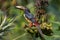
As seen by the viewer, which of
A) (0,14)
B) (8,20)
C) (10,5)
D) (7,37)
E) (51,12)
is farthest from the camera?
(10,5)

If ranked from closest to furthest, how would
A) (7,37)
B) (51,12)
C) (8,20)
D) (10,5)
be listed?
1. (7,37)
2. (8,20)
3. (51,12)
4. (10,5)

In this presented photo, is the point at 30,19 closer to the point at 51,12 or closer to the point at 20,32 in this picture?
the point at 20,32

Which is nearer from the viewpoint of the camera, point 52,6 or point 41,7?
point 41,7

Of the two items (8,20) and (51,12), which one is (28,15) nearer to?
(8,20)

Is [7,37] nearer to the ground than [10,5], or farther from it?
nearer to the ground

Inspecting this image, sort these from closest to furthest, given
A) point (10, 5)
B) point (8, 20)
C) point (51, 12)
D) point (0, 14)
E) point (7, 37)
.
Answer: point (7, 37) < point (8, 20) < point (0, 14) < point (51, 12) < point (10, 5)

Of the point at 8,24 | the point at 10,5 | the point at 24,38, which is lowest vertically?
Answer: the point at 24,38

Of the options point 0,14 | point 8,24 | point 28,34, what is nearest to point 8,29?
point 8,24

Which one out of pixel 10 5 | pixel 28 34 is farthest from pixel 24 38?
pixel 10 5

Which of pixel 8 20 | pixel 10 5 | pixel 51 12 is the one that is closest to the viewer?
pixel 8 20
